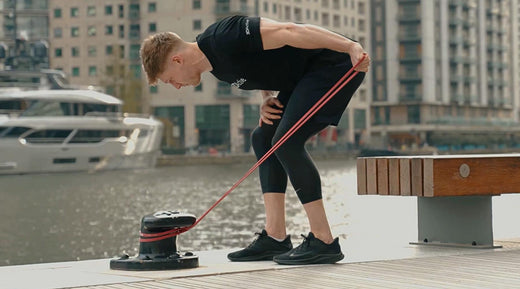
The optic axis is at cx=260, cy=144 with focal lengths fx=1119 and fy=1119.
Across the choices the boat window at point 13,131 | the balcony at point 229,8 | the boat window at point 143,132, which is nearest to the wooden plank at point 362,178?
the boat window at point 13,131

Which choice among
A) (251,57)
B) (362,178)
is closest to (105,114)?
(362,178)

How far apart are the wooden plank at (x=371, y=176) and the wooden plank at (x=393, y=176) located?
0.37 ft

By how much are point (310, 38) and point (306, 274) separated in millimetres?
1113

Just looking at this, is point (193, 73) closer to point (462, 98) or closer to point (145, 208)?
point (145, 208)

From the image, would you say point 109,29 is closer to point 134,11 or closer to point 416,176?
point 134,11

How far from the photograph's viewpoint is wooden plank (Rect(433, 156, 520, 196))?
A: 637cm

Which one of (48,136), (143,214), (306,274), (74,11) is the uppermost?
(74,11)

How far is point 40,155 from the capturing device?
2303 inches

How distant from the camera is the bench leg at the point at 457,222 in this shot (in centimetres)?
670

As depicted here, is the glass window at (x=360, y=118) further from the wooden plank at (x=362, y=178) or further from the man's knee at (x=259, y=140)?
the man's knee at (x=259, y=140)

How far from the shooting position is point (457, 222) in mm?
6797

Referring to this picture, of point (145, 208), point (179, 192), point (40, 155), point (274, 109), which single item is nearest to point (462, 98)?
point (40, 155)

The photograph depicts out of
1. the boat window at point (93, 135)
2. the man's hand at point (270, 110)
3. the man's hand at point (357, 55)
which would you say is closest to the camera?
the man's hand at point (357, 55)

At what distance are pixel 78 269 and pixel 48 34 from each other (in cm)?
9235
